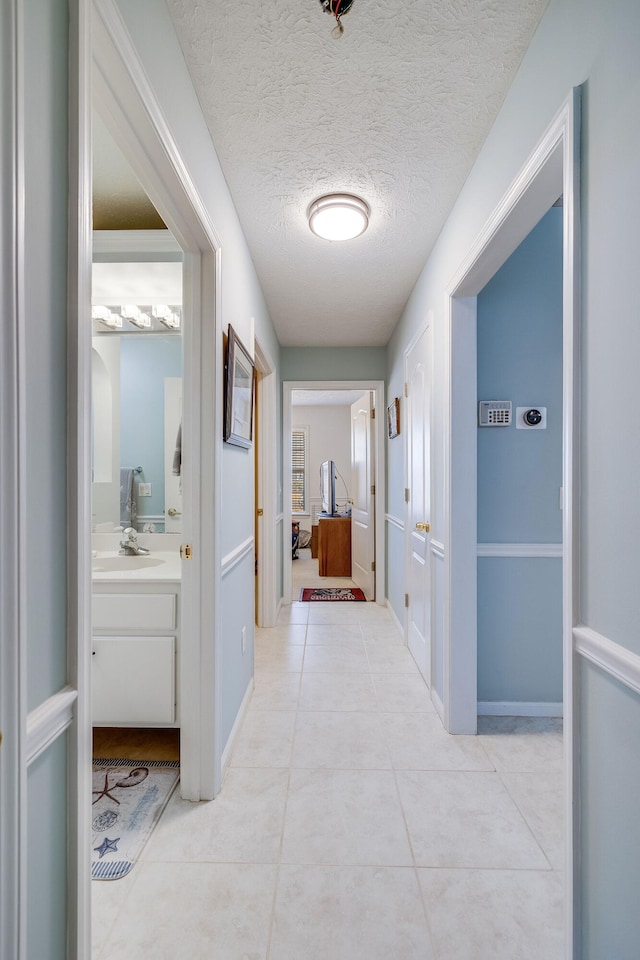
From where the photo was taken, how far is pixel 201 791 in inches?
70.2

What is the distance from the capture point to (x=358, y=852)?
153 centimetres

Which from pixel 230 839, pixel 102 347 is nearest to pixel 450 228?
pixel 102 347

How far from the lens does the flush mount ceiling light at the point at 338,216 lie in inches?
83.3

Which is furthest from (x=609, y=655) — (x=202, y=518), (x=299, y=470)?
(x=299, y=470)

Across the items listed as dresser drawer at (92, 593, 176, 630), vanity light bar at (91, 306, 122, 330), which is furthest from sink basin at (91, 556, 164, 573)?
vanity light bar at (91, 306, 122, 330)

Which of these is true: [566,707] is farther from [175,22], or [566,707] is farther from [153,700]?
[175,22]

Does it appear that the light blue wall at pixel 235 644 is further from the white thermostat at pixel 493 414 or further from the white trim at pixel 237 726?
the white thermostat at pixel 493 414

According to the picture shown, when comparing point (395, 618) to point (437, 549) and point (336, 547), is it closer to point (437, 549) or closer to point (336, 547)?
point (437, 549)

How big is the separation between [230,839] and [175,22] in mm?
2397

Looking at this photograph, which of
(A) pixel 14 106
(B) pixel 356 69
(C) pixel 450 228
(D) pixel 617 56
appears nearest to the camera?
(A) pixel 14 106

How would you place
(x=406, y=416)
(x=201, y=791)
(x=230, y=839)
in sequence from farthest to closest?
1. (x=406, y=416)
2. (x=201, y=791)
3. (x=230, y=839)

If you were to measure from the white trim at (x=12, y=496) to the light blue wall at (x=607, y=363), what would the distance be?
3.35 ft

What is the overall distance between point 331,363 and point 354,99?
9.83 feet

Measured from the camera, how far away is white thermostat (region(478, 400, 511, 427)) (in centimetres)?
238
